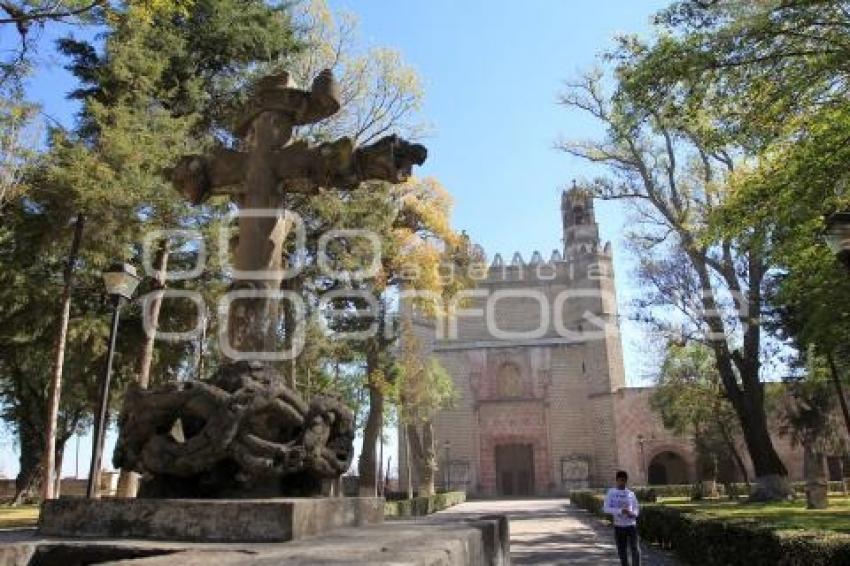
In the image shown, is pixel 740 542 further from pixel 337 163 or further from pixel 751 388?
pixel 751 388

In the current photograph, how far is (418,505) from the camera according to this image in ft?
77.9

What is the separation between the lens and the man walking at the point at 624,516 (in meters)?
9.29

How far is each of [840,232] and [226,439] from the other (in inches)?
262

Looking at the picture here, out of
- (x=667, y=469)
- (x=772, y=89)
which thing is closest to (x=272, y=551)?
(x=772, y=89)

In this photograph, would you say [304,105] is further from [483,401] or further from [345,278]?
[483,401]

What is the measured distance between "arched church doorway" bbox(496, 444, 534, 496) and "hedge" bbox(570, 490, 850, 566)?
105 ft

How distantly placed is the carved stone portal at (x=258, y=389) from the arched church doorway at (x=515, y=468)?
42.3 metres

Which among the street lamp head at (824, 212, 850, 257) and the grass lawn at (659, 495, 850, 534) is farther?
the grass lawn at (659, 495, 850, 534)

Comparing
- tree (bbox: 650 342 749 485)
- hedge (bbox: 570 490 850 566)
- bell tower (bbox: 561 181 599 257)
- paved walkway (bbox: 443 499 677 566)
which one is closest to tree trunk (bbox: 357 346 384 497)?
paved walkway (bbox: 443 499 677 566)

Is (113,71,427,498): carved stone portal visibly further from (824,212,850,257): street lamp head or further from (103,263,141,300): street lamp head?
(824,212,850,257): street lamp head

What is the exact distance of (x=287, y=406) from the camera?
14.0 feet

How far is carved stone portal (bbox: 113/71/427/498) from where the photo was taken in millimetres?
4121

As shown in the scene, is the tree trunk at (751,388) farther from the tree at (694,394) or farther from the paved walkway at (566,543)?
the tree at (694,394)

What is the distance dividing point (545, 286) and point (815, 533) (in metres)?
40.8
